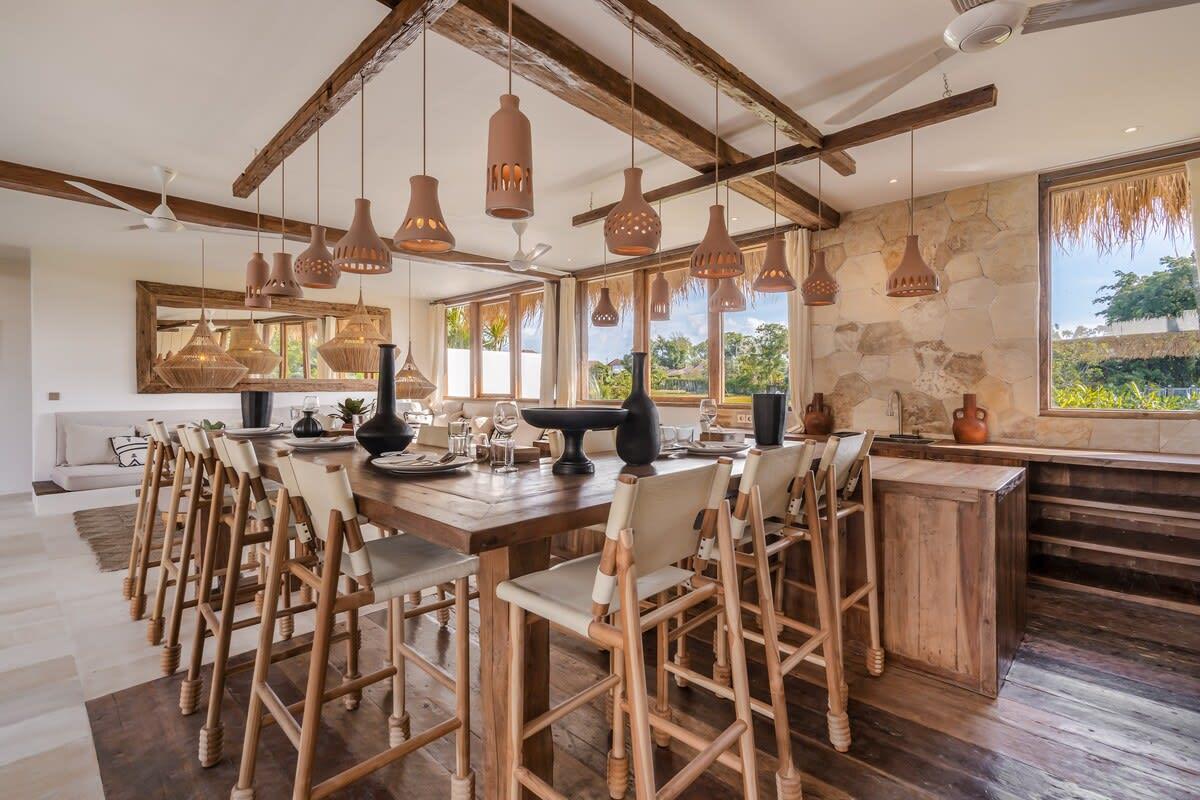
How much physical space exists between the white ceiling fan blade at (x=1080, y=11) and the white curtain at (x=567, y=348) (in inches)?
217

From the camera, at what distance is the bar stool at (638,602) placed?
1.07 m

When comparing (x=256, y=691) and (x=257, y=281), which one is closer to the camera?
(x=256, y=691)

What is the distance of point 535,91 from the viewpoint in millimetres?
2695

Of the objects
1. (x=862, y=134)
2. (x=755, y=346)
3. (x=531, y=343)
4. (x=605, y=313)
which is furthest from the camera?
(x=531, y=343)

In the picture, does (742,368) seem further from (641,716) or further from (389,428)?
(641,716)

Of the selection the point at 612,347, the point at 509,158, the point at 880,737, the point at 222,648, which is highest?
the point at 509,158

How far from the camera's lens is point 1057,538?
10.6 feet

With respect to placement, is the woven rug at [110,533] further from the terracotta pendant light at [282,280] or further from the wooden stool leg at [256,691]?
the wooden stool leg at [256,691]

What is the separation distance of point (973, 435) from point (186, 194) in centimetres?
606

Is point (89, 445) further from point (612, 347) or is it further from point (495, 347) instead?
point (612, 347)

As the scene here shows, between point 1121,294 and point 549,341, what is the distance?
5326 mm

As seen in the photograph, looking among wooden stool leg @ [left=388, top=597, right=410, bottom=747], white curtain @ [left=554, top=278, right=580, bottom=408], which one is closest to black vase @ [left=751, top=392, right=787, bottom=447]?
wooden stool leg @ [left=388, top=597, right=410, bottom=747]

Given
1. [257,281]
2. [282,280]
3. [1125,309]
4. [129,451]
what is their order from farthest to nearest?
1. [129,451]
2. [1125,309]
3. [257,281]
4. [282,280]

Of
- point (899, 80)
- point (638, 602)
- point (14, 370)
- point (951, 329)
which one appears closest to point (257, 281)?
point (638, 602)
